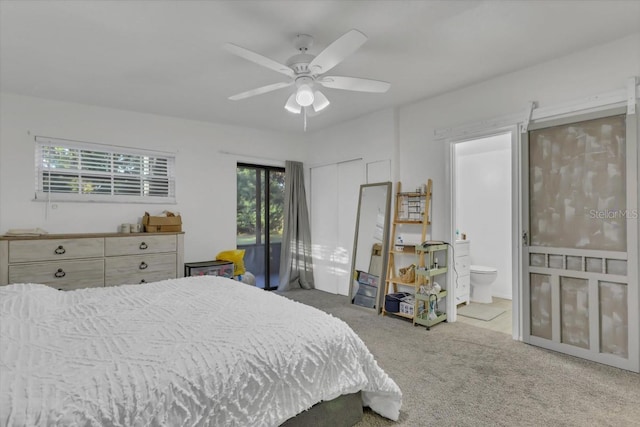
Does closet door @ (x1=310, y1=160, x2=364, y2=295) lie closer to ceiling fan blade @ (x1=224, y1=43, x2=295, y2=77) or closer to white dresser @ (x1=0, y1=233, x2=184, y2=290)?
white dresser @ (x1=0, y1=233, x2=184, y2=290)

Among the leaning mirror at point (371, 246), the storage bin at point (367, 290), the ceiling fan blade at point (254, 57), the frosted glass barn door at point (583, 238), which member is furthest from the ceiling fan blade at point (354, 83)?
the storage bin at point (367, 290)

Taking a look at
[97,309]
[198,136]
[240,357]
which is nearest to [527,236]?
[240,357]

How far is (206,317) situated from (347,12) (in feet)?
6.87

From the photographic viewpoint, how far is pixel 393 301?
3896 millimetres

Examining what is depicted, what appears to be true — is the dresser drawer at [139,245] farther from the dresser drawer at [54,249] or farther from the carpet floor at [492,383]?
the carpet floor at [492,383]

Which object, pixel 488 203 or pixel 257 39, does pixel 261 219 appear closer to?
pixel 257 39

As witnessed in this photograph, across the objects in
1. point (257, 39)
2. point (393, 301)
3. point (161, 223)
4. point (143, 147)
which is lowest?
point (393, 301)

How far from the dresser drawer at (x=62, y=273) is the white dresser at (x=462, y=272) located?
13.9ft

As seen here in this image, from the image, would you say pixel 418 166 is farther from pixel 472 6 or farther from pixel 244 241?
pixel 244 241

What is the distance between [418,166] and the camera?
4027 mm

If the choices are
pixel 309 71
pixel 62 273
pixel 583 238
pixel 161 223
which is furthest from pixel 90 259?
pixel 583 238

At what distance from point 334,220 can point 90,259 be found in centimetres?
322

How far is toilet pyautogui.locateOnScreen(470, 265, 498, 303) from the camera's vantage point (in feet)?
14.9

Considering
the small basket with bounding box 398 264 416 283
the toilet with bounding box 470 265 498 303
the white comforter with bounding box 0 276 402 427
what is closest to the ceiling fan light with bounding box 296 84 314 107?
the white comforter with bounding box 0 276 402 427
